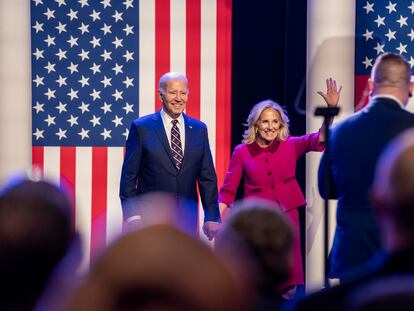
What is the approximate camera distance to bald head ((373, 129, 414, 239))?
113 cm

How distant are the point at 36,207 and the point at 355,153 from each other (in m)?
1.99

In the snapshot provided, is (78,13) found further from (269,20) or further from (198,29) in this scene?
(269,20)

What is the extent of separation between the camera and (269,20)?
5.00m

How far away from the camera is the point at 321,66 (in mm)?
4805

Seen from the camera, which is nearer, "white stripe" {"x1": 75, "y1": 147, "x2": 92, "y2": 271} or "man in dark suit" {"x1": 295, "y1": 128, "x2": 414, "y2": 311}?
"man in dark suit" {"x1": 295, "y1": 128, "x2": 414, "y2": 311}

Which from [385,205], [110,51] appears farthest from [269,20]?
[385,205]

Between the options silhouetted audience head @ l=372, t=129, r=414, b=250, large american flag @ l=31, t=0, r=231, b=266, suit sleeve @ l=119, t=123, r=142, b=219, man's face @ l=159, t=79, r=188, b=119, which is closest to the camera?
silhouetted audience head @ l=372, t=129, r=414, b=250

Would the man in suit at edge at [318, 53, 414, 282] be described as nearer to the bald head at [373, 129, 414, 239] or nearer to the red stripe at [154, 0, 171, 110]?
the bald head at [373, 129, 414, 239]

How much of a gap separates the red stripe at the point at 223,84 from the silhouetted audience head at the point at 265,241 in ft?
11.2

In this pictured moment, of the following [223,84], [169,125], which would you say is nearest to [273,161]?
[169,125]

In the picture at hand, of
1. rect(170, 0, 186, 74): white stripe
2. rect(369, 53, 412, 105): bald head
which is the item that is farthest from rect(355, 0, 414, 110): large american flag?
rect(369, 53, 412, 105): bald head

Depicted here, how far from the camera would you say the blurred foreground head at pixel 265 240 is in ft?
4.52

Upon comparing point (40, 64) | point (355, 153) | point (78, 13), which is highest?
point (78, 13)

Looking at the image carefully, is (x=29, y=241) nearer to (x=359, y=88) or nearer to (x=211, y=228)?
(x=211, y=228)
